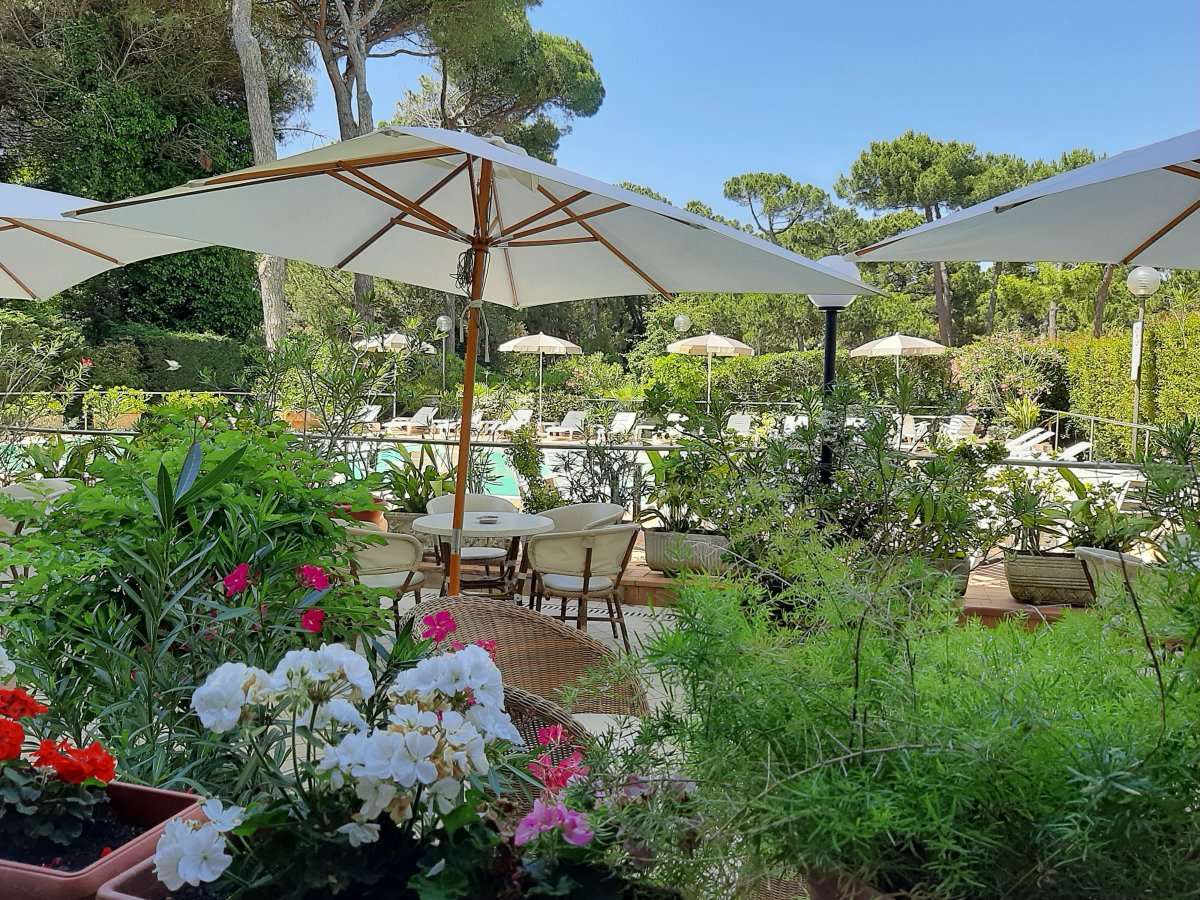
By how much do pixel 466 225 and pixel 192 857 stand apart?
4.06 m

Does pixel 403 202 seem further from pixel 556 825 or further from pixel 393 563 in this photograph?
pixel 556 825

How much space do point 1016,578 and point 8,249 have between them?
5.63m

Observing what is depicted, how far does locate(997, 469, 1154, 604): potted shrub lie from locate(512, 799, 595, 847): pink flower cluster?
451 cm

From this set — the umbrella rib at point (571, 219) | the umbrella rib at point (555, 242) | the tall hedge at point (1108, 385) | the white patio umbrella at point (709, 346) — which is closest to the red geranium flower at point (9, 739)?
the umbrella rib at point (571, 219)

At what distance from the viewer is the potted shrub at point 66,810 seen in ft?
3.61

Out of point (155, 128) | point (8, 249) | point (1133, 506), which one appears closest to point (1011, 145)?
point (155, 128)

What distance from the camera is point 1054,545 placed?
5.15 meters

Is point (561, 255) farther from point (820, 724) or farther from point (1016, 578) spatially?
point (820, 724)

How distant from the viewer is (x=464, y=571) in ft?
18.9

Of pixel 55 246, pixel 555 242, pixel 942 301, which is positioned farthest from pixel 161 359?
pixel 942 301

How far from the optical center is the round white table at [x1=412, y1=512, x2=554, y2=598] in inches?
182

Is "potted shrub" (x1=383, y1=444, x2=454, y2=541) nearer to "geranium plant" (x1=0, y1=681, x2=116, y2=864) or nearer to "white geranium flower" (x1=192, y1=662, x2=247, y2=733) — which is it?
"geranium plant" (x1=0, y1=681, x2=116, y2=864)

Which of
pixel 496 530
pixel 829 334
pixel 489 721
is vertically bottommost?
pixel 496 530

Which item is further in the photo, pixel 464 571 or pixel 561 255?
pixel 464 571
